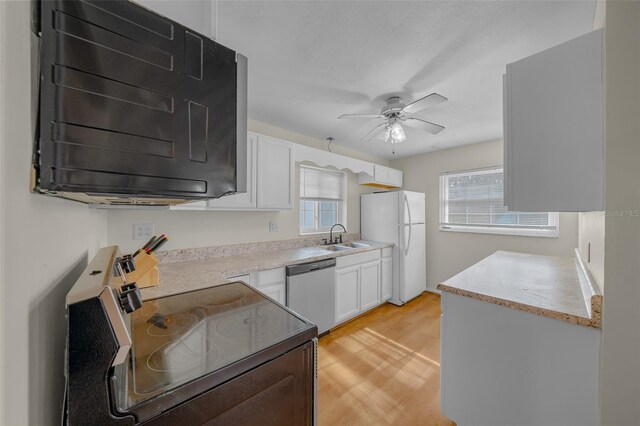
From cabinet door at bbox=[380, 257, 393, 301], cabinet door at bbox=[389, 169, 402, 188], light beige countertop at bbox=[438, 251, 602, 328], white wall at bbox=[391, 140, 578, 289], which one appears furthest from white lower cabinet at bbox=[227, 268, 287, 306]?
white wall at bbox=[391, 140, 578, 289]

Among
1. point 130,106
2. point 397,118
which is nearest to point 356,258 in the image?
point 397,118

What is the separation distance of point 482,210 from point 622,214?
301cm

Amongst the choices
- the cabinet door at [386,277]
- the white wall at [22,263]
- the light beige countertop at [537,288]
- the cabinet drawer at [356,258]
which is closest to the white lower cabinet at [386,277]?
the cabinet door at [386,277]

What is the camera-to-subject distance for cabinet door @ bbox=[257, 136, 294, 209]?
8.25ft

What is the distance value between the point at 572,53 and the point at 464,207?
3.04m

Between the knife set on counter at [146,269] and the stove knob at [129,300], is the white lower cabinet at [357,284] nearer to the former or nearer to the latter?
the knife set on counter at [146,269]

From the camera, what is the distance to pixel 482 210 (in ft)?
12.0

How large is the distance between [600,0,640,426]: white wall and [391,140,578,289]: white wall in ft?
8.67

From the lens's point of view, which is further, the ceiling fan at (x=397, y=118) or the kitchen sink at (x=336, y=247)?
the kitchen sink at (x=336, y=247)

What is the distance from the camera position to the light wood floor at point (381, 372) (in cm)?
167

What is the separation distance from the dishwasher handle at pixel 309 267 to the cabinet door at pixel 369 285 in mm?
644

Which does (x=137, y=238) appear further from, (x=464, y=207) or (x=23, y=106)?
(x=464, y=207)

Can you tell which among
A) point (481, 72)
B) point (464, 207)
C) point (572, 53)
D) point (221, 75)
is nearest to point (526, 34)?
point (481, 72)

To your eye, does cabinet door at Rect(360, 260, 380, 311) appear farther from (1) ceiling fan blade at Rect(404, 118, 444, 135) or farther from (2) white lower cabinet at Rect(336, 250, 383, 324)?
(1) ceiling fan blade at Rect(404, 118, 444, 135)
